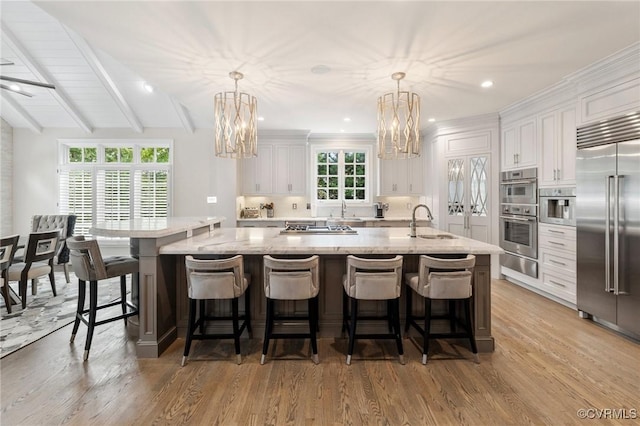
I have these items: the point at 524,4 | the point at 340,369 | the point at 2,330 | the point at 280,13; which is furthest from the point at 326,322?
the point at 2,330

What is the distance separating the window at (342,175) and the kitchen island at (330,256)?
340 cm

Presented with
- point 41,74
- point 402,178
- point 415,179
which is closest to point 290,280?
point 402,178

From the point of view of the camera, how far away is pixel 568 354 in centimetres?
258

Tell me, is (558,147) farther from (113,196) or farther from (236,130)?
(113,196)

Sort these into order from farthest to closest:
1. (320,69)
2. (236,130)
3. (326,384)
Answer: (320,69) < (236,130) < (326,384)

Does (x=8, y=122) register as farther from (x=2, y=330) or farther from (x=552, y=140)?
(x=552, y=140)

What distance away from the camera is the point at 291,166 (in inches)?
244

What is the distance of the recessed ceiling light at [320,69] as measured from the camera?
3201 millimetres

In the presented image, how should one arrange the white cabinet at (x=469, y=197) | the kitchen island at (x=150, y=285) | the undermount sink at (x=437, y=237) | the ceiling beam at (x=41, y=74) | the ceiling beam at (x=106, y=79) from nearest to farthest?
the kitchen island at (x=150, y=285) → the undermount sink at (x=437, y=237) → the ceiling beam at (x=41, y=74) → the ceiling beam at (x=106, y=79) → the white cabinet at (x=469, y=197)

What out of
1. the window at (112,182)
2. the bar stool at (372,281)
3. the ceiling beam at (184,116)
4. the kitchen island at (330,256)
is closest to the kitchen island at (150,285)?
the kitchen island at (330,256)

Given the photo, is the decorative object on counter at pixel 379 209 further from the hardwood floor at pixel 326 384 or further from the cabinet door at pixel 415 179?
the hardwood floor at pixel 326 384

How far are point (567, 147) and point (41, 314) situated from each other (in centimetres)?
644

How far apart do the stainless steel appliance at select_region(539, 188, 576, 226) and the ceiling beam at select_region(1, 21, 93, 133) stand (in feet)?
23.7

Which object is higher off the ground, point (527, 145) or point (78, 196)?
point (527, 145)
